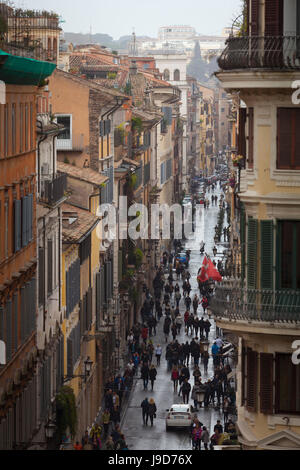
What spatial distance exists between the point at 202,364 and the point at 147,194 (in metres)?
28.6

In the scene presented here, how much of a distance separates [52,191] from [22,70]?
8.78 meters

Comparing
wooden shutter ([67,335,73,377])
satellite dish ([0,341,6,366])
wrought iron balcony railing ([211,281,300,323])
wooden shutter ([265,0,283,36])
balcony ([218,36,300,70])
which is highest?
wooden shutter ([265,0,283,36])

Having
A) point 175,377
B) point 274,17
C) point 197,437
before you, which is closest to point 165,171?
point 175,377

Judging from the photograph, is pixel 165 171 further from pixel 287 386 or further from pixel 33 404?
pixel 287 386

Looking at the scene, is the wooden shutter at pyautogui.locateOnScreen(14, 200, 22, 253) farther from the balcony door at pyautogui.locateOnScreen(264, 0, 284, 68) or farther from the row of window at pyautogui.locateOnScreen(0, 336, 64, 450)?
the balcony door at pyautogui.locateOnScreen(264, 0, 284, 68)

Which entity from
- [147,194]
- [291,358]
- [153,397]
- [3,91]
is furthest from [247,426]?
[147,194]

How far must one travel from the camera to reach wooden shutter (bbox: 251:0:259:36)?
23.5 meters

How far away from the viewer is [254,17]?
2367cm

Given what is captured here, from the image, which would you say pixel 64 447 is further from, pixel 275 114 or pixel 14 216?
pixel 275 114

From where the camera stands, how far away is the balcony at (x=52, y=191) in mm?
39197

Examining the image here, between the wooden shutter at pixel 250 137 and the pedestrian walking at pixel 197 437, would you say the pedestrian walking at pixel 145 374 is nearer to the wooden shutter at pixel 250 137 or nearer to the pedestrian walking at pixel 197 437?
the pedestrian walking at pixel 197 437

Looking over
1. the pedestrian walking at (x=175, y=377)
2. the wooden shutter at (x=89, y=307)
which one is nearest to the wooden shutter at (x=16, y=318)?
the wooden shutter at (x=89, y=307)

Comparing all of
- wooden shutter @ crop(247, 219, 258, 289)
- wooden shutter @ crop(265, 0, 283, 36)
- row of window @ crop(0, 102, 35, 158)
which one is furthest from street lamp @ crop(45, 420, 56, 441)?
wooden shutter @ crop(265, 0, 283, 36)

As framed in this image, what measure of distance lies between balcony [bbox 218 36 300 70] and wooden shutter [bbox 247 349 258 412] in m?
4.65
